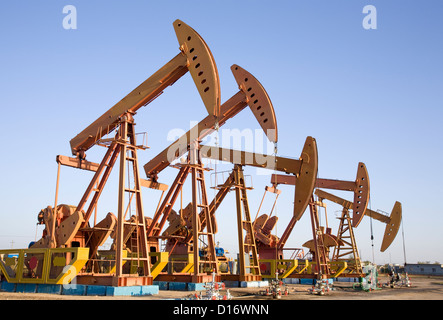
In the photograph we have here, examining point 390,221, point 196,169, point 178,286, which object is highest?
point 196,169

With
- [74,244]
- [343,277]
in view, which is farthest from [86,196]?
Answer: [343,277]

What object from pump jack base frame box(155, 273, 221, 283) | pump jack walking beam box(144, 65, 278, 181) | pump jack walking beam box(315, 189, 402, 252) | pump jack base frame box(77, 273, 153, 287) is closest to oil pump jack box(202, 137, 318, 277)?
pump jack walking beam box(144, 65, 278, 181)

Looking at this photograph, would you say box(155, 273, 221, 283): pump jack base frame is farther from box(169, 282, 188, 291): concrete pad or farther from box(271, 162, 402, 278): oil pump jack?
box(271, 162, 402, 278): oil pump jack

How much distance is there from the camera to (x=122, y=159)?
1352 centimetres

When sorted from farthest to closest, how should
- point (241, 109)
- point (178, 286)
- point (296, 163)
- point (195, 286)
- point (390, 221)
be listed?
point (390, 221) → point (296, 163) → point (241, 109) → point (178, 286) → point (195, 286)

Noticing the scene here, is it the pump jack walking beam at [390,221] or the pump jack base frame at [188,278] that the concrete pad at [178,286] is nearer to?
the pump jack base frame at [188,278]

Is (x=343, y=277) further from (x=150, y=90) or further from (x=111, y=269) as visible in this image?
(x=150, y=90)

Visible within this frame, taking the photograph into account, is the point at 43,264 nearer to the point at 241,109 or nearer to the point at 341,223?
the point at 241,109

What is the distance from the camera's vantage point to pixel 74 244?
14828 millimetres

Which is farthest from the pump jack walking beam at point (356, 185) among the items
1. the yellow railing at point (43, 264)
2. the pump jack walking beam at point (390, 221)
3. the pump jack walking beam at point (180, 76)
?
the yellow railing at point (43, 264)

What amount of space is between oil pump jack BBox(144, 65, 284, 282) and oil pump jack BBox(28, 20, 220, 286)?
7.49ft

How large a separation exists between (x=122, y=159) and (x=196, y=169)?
13.2 ft

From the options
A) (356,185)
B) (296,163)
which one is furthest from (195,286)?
(356,185)
